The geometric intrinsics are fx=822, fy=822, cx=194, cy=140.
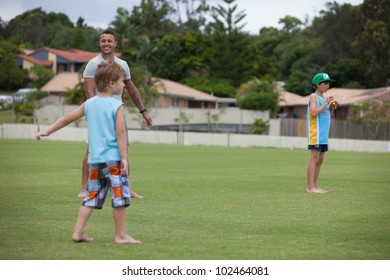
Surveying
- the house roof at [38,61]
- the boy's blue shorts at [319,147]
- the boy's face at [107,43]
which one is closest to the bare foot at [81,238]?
the boy's face at [107,43]

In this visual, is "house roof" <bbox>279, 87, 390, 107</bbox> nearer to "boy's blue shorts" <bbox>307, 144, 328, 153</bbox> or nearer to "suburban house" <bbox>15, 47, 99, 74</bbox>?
"suburban house" <bbox>15, 47, 99, 74</bbox>

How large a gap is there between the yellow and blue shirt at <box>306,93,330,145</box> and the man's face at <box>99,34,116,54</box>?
3813 millimetres

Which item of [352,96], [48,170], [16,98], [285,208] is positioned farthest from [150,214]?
[352,96]

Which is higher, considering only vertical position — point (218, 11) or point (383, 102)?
point (218, 11)

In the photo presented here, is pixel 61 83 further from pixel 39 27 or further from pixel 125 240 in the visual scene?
pixel 125 240

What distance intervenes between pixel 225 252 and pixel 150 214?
276cm

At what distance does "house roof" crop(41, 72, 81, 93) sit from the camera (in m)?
70.9

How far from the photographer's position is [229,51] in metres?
82.1

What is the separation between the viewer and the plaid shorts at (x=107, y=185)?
23.9ft

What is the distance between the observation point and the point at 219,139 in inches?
1692

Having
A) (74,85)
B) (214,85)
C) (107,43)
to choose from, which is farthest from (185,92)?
(107,43)

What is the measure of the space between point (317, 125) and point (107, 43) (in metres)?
4.10

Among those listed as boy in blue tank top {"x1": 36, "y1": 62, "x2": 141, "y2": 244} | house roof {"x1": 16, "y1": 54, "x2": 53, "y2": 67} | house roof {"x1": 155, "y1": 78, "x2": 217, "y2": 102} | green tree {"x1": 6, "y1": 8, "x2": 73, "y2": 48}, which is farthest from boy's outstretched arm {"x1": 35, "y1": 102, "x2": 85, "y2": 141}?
green tree {"x1": 6, "y1": 8, "x2": 73, "y2": 48}

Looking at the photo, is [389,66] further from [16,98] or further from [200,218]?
[200,218]
